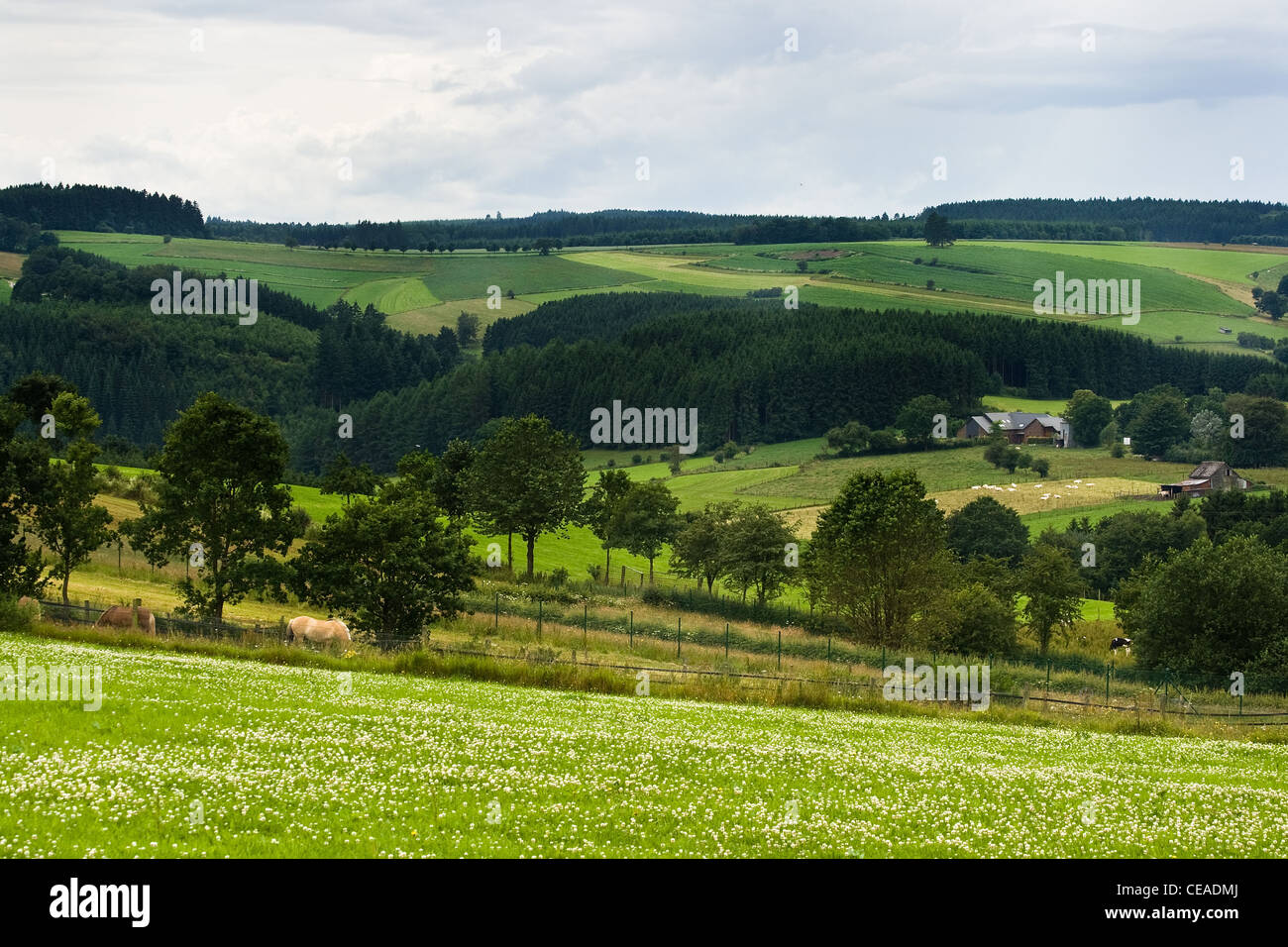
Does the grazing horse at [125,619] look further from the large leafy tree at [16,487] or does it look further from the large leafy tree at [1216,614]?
the large leafy tree at [1216,614]

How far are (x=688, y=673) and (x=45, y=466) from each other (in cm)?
3725

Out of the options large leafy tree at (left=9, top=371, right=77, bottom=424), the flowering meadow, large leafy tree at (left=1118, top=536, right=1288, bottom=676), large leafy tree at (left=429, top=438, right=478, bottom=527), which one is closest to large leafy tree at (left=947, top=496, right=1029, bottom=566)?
large leafy tree at (left=429, top=438, right=478, bottom=527)

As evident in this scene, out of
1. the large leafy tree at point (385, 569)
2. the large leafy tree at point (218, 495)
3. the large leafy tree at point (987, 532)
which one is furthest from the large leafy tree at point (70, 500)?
the large leafy tree at point (987, 532)

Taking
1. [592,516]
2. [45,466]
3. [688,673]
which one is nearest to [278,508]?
[45,466]

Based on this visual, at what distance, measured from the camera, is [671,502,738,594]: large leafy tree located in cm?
10812

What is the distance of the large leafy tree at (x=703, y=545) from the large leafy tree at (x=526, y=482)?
10770mm

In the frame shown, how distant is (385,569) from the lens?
203 ft

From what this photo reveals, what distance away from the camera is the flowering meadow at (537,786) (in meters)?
16.6

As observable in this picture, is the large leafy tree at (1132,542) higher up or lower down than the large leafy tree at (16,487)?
lower down

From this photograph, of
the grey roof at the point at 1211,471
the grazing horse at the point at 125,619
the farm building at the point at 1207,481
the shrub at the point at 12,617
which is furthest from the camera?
the grey roof at the point at 1211,471
